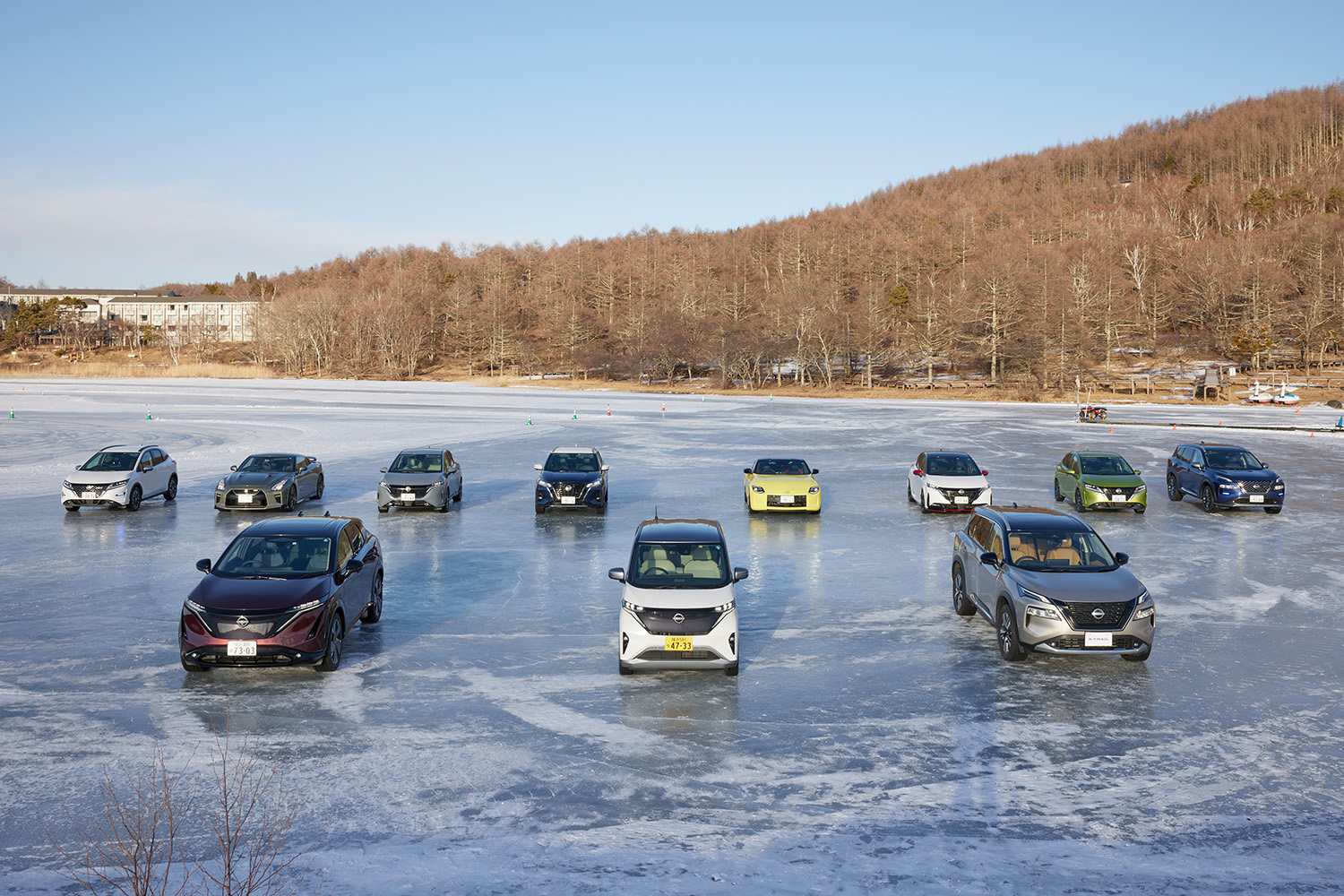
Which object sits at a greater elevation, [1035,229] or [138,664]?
[1035,229]

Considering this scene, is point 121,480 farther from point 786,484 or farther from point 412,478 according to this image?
point 786,484

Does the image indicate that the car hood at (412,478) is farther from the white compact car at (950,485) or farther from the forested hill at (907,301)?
the forested hill at (907,301)

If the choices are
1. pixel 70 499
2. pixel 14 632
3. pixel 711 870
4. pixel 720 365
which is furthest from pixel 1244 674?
pixel 720 365

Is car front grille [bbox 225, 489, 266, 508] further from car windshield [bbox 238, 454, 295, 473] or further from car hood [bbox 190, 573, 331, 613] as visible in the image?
→ car hood [bbox 190, 573, 331, 613]

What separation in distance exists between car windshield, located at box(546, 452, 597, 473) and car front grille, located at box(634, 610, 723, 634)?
13.6 m

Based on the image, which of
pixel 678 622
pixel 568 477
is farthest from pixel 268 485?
pixel 678 622

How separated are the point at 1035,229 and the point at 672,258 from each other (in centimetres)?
6268

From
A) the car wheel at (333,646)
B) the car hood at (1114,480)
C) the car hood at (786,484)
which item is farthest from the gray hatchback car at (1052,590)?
the car hood at (1114,480)

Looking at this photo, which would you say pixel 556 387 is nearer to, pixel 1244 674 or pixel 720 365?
pixel 720 365

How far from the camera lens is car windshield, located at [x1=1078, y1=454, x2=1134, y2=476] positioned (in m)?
24.4

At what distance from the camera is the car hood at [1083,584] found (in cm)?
1134

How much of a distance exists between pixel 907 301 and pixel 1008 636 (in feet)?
453

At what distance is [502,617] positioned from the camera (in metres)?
14.0

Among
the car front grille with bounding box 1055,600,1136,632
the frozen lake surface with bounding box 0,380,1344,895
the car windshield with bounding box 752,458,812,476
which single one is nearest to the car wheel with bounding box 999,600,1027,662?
the frozen lake surface with bounding box 0,380,1344,895
